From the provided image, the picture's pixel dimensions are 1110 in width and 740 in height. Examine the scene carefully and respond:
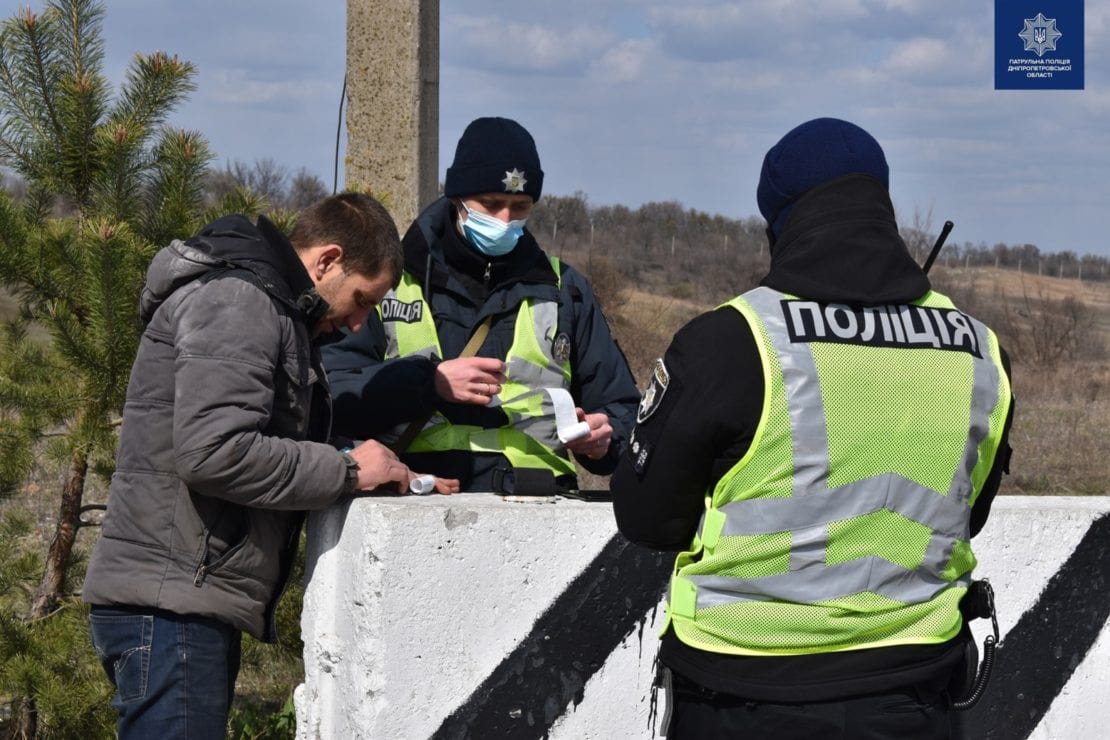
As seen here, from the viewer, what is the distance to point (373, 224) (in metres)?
2.76

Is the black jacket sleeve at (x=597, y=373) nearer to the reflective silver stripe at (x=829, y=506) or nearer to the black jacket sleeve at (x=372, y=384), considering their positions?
the black jacket sleeve at (x=372, y=384)

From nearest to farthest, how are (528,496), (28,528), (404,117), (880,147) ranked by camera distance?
1. (880,147)
2. (528,496)
3. (28,528)
4. (404,117)

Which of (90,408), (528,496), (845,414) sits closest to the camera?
(845,414)

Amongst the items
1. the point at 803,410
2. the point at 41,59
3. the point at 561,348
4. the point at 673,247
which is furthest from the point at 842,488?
the point at 673,247

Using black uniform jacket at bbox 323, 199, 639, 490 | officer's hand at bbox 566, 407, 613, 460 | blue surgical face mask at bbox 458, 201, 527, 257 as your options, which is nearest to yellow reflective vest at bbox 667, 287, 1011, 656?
officer's hand at bbox 566, 407, 613, 460

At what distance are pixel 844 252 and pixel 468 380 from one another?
3.69 feet

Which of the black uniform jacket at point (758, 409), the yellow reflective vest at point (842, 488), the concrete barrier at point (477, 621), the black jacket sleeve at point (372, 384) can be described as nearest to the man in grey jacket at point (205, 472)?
the concrete barrier at point (477, 621)

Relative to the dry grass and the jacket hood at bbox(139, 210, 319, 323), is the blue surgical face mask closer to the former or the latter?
the jacket hood at bbox(139, 210, 319, 323)

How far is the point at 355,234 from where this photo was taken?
2742mm

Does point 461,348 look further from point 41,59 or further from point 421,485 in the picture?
point 41,59

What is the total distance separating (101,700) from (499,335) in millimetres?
1782

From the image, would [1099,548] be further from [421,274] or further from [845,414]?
[421,274]

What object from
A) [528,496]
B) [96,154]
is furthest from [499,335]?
[96,154]

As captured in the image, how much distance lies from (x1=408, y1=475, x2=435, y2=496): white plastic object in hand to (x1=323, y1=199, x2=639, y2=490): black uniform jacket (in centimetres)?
18
